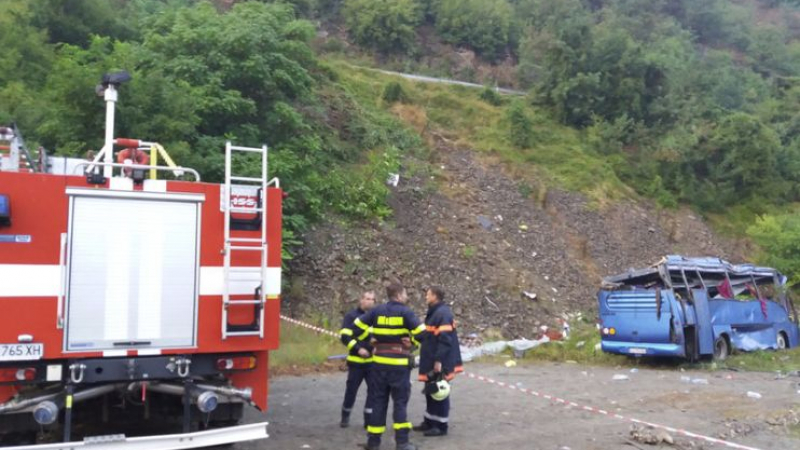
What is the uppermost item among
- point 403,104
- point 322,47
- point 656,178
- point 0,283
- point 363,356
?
point 322,47

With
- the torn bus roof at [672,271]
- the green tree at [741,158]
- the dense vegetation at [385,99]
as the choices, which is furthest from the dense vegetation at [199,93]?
the green tree at [741,158]

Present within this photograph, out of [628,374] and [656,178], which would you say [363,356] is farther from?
[656,178]

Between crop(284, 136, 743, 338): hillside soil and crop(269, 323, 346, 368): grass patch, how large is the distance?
1.33 meters

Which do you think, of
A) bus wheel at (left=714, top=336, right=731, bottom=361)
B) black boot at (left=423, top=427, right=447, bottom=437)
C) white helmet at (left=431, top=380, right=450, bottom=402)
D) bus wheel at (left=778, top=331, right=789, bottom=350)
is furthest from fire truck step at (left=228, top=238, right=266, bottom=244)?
bus wheel at (left=778, top=331, right=789, bottom=350)

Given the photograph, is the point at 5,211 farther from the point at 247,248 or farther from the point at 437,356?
the point at 437,356

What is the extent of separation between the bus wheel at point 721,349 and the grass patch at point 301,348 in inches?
295

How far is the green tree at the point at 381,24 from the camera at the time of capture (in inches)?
1636

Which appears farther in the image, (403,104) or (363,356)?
(403,104)

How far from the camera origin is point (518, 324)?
18.0 metres

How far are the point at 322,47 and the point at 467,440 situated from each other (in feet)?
106

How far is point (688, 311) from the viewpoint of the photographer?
1455 cm

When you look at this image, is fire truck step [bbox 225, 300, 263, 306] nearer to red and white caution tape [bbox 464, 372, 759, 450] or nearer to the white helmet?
the white helmet

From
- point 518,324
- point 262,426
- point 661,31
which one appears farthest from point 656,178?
point 661,31

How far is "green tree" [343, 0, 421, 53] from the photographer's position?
136 feet
